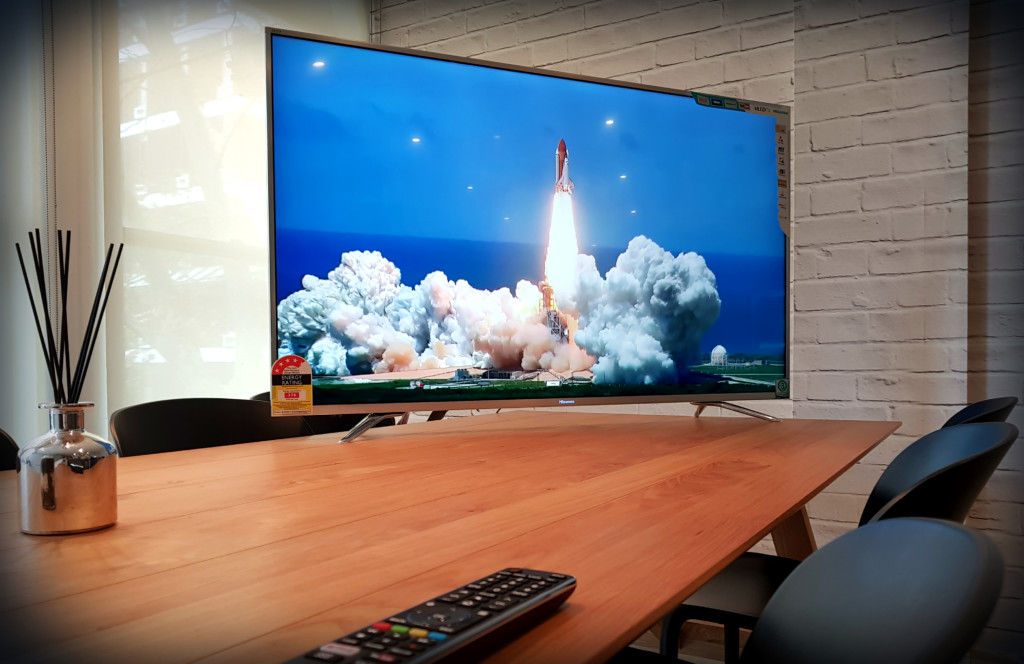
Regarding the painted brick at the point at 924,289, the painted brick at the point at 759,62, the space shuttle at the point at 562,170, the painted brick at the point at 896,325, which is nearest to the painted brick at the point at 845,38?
the painted brick at the point at 759,62

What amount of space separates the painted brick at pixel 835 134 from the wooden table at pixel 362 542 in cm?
152

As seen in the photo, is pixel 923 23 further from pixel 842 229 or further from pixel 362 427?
pixel 362 427

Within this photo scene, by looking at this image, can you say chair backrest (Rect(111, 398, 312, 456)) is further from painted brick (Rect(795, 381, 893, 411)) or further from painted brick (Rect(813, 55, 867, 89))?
painted brick (Rect(813, 55, 867, 89))

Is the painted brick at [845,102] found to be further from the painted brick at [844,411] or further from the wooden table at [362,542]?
the wooden table at [362,542]

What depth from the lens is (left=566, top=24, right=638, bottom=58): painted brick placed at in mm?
2982

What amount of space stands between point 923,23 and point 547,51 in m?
1.40

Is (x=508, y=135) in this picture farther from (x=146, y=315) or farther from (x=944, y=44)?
(x=146, y=315)

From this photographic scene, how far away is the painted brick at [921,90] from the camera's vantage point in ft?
7.75

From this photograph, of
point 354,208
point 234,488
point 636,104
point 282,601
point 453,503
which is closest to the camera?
point 282,601

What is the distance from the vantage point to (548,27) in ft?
10.4

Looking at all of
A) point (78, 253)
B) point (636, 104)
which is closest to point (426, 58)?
point (636, 104)

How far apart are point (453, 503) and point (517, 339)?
0.87m

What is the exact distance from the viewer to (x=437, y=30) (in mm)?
3434

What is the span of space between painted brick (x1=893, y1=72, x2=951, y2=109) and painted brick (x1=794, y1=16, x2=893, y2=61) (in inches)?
5.9
